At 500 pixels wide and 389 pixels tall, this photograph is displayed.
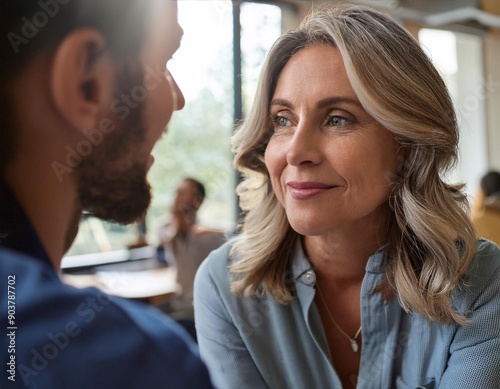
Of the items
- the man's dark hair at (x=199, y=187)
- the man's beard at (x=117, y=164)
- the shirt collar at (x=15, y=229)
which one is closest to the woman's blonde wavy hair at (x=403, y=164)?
the man's dark hair at (x=199, y=187)

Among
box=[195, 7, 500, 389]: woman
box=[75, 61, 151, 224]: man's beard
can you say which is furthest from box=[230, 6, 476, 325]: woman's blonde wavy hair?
box=[75, 61, 151, 224]: man's beard

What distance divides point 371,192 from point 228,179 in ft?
0.83

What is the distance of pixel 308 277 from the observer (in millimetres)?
826

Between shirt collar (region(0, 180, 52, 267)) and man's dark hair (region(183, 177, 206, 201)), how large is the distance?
0.33 meters

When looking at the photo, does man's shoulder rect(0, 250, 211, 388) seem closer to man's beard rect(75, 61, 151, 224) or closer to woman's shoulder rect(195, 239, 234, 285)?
man's beard rect(75, 61, 151, 224)

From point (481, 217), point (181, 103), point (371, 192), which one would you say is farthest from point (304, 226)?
point (481, 217)

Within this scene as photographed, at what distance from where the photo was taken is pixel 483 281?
770 mm

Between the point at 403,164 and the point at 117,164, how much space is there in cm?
38

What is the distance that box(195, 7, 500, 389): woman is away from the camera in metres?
0.72

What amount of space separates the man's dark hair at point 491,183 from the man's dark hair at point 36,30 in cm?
100

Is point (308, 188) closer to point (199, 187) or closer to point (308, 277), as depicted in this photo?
point (308, 277)

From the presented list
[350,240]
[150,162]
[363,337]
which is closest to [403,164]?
[350,240]

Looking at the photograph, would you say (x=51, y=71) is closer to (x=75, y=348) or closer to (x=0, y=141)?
(x=0, y=141)

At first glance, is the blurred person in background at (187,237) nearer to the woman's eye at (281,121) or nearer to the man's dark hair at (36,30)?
the woman's eye at (281,121)
